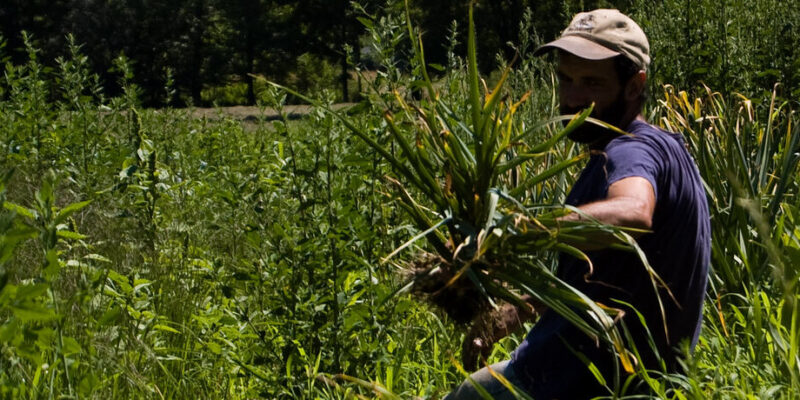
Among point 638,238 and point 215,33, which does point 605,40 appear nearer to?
point 638,238

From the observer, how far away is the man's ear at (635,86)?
2561mm

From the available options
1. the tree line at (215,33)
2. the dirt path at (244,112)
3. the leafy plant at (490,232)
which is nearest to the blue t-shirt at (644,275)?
the leafy plant at (490,232)

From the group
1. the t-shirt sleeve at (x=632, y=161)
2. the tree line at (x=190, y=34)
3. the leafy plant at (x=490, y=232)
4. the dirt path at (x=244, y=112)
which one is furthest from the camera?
the tree line at (x=190, y=34)

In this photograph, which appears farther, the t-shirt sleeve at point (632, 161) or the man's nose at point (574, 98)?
the man's nose at point (574, 98)

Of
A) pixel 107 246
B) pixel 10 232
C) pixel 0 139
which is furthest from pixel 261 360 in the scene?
pixel 0 139

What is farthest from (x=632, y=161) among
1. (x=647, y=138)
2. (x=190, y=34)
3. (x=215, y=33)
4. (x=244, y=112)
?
(x=190, y=34)

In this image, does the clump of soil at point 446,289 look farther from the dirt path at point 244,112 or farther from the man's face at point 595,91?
the dirt path at point 244,112

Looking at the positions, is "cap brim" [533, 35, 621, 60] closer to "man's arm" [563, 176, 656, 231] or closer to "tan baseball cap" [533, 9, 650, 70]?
"tan baseball cap" [533, 9, 650, 70]

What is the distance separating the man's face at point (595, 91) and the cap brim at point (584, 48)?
0.12ft

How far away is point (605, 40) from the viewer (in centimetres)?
252

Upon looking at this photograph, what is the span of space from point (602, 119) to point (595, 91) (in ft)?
0.27

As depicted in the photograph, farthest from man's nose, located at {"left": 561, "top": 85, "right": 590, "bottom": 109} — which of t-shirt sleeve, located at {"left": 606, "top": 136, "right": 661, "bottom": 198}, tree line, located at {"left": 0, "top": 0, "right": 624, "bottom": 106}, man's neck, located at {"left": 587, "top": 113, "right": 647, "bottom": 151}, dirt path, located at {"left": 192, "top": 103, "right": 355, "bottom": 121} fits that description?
tree line, located at {"left": 0, "top": 0, "right": 624, "bottom": 106}

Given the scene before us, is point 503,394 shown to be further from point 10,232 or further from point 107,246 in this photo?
point 107,246

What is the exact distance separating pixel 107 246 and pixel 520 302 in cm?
418
